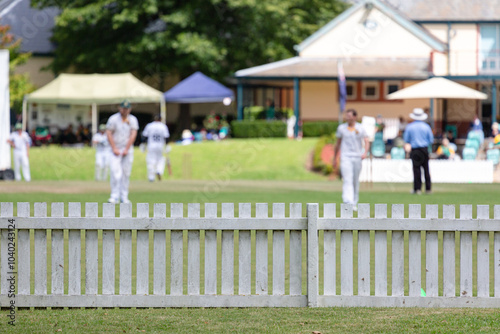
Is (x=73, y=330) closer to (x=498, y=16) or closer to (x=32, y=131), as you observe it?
(x=32, y=131)

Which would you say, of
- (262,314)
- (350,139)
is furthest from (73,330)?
(350,139)

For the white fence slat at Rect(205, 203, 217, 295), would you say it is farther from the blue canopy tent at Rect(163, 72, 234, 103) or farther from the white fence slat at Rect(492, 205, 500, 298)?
the blue canopy tent at Rect(163, 72, 234, 103)

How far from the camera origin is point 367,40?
1677 inches

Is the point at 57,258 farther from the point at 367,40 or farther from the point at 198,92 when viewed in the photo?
the point at 367,40

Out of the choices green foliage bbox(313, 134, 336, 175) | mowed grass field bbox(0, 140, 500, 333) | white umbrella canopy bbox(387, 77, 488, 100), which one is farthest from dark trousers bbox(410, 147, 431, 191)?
white umbrella canopy bbox(387, 77, 488, 100)

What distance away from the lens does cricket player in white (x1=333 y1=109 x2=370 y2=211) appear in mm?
14797

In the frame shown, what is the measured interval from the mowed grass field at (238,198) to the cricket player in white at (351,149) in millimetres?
2011

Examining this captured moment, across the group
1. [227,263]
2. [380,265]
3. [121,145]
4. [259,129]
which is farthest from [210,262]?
[259,129]

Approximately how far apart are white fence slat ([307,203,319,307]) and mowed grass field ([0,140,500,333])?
16cm

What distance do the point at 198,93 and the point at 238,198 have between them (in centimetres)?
1852

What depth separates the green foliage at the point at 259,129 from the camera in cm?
3672

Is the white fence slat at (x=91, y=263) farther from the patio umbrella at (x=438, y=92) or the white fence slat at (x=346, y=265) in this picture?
the patio umbrella at (x=438, y=92)

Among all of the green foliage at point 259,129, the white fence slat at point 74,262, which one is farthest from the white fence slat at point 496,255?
the green foliage at point 259,129

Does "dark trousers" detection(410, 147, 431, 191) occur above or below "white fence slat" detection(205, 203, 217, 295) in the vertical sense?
above
